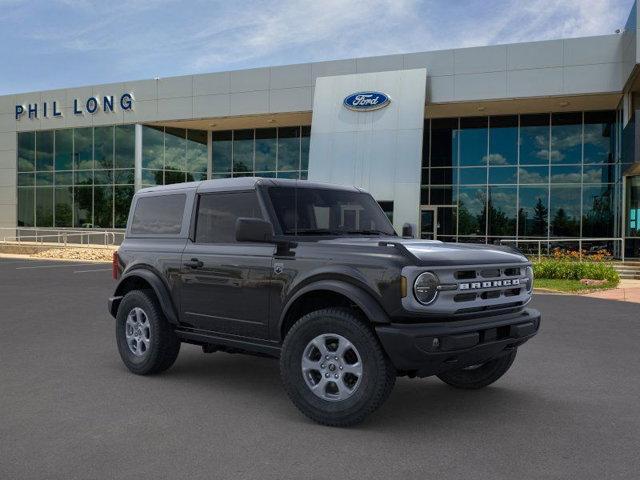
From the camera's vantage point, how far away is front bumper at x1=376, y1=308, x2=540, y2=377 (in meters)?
4.45

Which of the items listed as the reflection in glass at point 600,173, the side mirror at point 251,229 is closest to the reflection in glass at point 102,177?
the reflection in glass at point 600,173

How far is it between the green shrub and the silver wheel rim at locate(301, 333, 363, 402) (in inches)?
591

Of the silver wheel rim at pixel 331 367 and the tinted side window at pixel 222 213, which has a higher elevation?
the tinted side window at pixel 222 213

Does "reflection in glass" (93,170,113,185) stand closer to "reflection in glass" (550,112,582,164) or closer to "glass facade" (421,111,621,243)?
"glass facade" (421,111,621,243)

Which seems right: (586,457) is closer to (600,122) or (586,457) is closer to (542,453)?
(542,453)

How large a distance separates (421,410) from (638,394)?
2256 millimetres

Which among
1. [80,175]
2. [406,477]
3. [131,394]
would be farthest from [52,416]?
[80,175]

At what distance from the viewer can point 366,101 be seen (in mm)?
26703

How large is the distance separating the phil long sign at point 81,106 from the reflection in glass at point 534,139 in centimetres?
2002

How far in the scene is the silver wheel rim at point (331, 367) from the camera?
15.7 feet

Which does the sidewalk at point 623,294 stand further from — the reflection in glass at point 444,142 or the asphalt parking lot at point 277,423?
the reflection in glass at point 444,142

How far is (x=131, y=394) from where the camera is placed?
5711mm

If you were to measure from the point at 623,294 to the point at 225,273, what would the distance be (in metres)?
12.8

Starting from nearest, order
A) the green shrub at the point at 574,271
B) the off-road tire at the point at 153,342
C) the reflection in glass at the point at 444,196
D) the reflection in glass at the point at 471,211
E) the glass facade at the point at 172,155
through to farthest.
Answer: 1. the off-road tire at the point at 153,342
2. the green shrub at the point at 574,271
3. the reflection in glass at the point at 471,211
4. the reflection in glass at the point at 444,196
5. the glass facade at the point at 172,155
